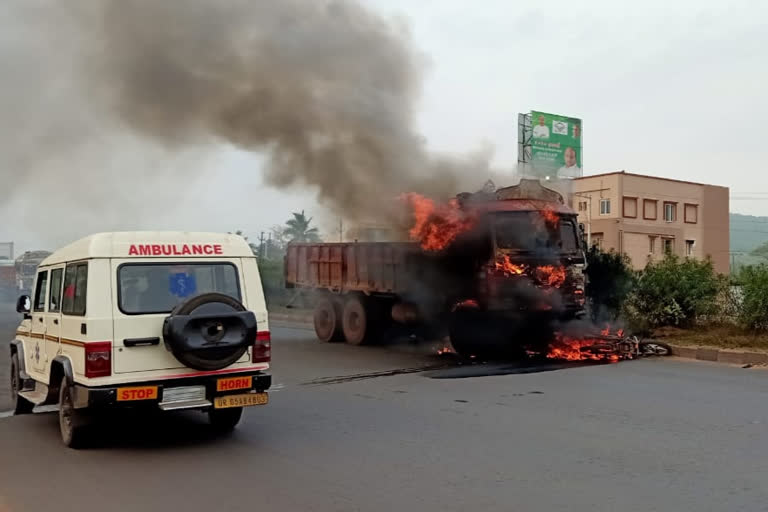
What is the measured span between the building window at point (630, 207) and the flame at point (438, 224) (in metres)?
35.7

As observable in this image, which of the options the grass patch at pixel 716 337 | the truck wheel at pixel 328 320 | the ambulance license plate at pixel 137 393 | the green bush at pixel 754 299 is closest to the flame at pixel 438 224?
the truck wheel at pixel 328 320

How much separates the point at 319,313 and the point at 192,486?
37.9 feet

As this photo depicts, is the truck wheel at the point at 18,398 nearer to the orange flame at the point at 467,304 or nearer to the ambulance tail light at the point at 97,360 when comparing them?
the ambulance tail light at the point at 97,360

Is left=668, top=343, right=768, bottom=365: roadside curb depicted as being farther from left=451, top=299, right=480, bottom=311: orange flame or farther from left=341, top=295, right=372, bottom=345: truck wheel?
left=341, top=295, right=372, bottom=345: truck wheel

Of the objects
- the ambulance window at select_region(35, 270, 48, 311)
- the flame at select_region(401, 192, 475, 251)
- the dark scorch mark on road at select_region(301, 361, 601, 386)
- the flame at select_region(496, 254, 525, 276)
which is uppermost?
the flame at select_region(401, 192, 475, 251)

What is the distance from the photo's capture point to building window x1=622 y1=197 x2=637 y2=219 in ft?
153

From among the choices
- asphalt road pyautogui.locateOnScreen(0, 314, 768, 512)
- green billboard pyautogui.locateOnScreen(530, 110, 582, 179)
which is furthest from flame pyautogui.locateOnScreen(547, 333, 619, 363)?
green billboard pyautogui.locateOnScreen(530, 110, 582, 179)

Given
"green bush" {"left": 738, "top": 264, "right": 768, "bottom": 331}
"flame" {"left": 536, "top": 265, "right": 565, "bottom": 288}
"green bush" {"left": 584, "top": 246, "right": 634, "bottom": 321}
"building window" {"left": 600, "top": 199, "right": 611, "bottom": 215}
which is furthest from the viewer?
"building window" {"left": 600, "top": 199, "right": 611, "bottom": 215}

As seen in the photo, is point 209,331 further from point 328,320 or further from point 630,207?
point 630,207

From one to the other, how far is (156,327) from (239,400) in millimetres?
958

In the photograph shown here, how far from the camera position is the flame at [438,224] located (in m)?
12.8

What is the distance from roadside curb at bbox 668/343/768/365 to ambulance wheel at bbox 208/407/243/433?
28.8 feet

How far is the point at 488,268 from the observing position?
12.2 meters

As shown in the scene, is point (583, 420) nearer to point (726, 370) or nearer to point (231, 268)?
point (231, 268)
